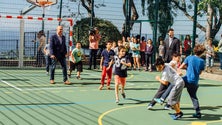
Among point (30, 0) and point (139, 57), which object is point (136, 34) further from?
point (30, 0)

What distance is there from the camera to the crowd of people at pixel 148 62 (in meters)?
8.77

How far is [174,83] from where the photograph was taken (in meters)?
8.77

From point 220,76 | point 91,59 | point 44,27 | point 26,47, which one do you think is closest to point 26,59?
point 26,47

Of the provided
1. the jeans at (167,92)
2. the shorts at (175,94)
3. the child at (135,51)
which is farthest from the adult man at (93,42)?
the shorts at (175,94)

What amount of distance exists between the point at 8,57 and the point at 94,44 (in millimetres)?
4167

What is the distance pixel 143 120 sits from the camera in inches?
330

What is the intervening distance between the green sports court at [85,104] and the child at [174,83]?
0.29 meters

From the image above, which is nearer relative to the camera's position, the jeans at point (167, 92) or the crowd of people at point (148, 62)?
the crowd of people at point (148, 62)

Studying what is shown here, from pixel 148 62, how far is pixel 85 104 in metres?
9.74

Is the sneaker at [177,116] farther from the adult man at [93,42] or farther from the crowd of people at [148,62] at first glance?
the adult man at [93,42]

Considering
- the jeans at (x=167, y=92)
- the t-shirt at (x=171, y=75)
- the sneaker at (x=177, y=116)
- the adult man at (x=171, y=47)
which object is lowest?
the sneaker at (x=177, y=116)

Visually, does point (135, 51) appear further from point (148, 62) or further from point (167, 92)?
point (167, 92)

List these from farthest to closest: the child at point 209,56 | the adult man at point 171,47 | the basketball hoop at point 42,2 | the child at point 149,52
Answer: the child at point 149,52
the basketball hoop at point 42,2
the child at point 209,56
the adult man at point 171,47

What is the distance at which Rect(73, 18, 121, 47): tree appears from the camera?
2225 centimetres
